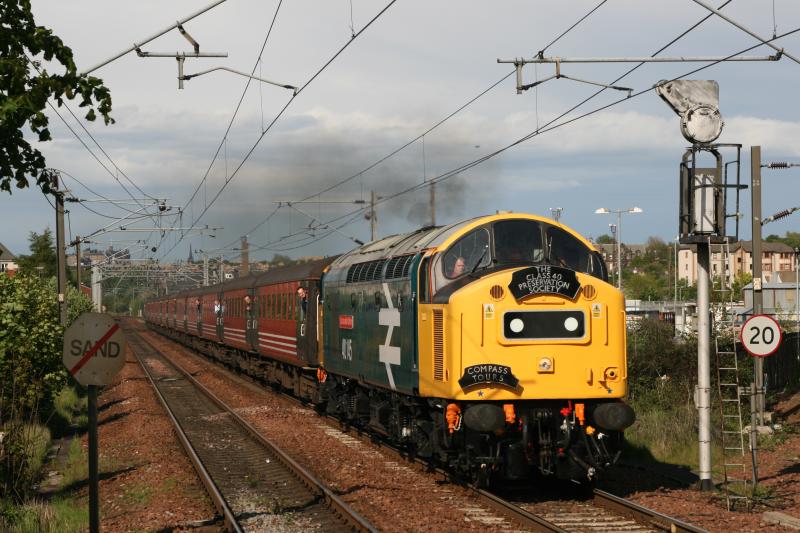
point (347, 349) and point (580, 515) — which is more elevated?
point (347, 349)

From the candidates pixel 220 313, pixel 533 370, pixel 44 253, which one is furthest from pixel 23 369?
pixel 44 253

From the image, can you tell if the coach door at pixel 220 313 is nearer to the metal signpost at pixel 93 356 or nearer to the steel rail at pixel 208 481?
the steel rail at pixel 208 481

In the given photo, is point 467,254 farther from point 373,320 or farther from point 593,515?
point 593,515

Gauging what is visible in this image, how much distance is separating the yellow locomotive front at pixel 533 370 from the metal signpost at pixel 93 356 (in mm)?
4564

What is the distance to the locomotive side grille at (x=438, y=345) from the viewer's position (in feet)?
42.6

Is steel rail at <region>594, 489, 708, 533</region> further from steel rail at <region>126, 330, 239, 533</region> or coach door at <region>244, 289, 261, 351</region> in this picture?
coach door at <region>244, 289, 261, 351</region>

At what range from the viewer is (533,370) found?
1260 cm

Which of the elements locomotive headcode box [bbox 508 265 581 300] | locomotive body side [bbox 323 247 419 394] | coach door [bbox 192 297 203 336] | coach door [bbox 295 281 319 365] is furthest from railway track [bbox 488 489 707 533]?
coach door [bbox 192 297 203 336]

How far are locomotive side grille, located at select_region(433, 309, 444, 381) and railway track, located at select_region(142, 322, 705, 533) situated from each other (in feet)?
5.47

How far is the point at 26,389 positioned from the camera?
18547 mm

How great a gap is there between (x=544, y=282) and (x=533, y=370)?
1.15 metres

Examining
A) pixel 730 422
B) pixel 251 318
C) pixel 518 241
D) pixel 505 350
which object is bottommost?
pixel 730 422

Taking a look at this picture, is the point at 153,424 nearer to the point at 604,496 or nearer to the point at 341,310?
the point at 341,310

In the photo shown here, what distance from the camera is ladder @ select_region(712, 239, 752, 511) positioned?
13328 millimetres
